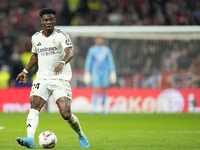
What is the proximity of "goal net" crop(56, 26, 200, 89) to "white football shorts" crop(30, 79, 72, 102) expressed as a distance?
28.6 ft

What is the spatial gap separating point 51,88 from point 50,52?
0.53m

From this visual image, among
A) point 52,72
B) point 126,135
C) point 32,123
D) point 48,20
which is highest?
point 48,20

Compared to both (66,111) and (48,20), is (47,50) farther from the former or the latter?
(66,111)

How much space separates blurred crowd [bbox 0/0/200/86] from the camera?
17312mm

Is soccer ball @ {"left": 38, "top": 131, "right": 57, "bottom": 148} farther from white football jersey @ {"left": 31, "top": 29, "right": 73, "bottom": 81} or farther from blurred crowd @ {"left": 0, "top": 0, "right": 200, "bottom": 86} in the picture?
blurred crowd @ {"left": 0, "top": 0, "right": 200, "bottom": 86}

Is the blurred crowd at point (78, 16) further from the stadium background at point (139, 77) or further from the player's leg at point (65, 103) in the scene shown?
the player's leg at point (65, 103)

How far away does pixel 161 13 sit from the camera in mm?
18375

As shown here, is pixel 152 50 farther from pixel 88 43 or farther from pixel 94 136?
pixel 94 136

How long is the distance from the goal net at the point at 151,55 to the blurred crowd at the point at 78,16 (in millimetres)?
2068

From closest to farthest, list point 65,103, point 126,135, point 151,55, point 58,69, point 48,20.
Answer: point 58,69, point 65,103, point 48,20, point 126,135, point 151,55

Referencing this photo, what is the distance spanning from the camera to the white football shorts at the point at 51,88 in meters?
6.23

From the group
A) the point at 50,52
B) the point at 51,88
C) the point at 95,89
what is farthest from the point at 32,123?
the point at 95,89

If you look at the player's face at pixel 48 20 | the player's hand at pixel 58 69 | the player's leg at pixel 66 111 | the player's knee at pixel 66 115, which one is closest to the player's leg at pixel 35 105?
the player's leg at pixel 66 111

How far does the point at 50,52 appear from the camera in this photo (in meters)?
6.39
